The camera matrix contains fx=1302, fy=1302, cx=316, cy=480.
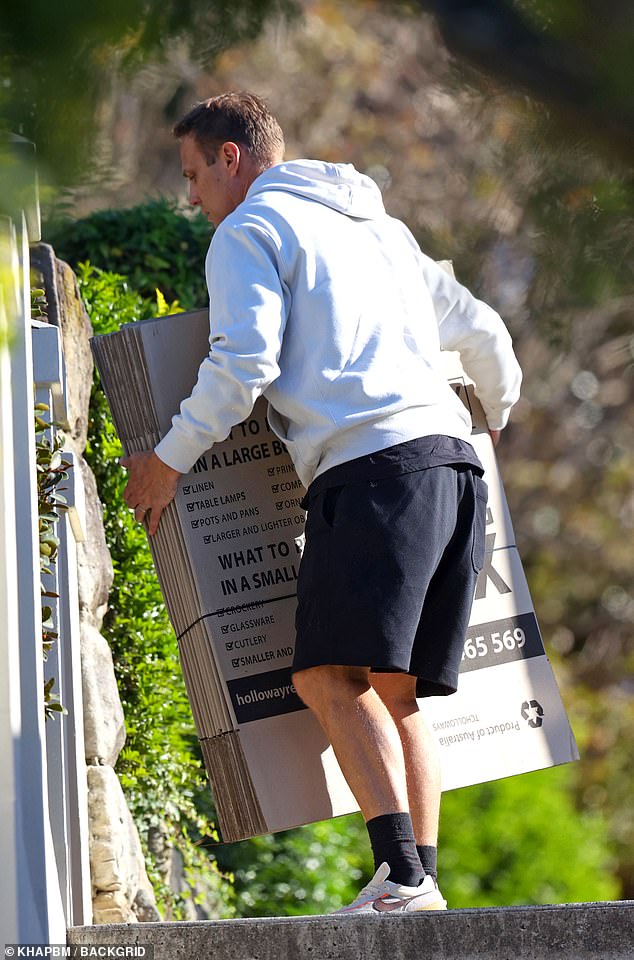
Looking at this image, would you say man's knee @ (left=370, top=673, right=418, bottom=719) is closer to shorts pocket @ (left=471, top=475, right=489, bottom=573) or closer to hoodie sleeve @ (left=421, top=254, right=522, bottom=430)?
shorts pocket @ (left=471, top=475, right=489, bottom=573)

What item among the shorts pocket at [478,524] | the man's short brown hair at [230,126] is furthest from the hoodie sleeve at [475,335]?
the man's short brown hair at [230,126]

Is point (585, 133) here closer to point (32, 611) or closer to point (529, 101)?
point (529, 101)

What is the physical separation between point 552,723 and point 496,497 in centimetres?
56

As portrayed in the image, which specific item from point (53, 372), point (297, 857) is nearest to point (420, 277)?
point (53, 372)

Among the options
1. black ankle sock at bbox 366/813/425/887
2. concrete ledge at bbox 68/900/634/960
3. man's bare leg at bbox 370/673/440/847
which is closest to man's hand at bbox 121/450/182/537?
man's bare leg at bbox 370/673/440/847

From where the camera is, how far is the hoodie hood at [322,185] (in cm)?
292

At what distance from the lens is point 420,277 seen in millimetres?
3008

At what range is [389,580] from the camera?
2.59 meters

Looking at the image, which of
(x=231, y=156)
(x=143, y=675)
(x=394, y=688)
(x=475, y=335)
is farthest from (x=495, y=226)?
(x=143, y=675)

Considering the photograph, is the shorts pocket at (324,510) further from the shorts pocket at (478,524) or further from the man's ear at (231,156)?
the man's ear at (231,156)

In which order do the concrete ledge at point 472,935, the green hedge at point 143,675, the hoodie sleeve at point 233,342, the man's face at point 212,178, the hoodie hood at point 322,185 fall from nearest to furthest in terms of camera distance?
the concrete ledge at point 472,935
the hoodie sleeve at point 233,342
the hoodie hood at point 322,185
the man's face at point 212,178
the green hedge at point 143,675

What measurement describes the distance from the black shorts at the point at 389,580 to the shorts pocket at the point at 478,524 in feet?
0.07

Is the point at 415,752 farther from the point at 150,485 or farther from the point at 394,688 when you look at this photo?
the point at 150,485

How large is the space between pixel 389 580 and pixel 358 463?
250 millimetres
